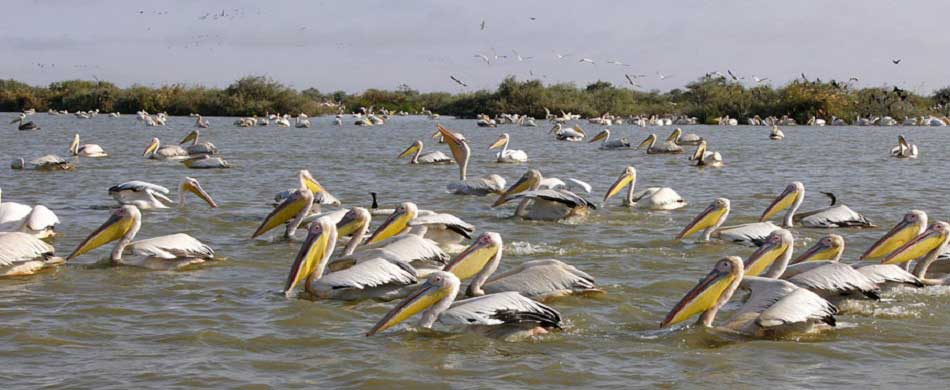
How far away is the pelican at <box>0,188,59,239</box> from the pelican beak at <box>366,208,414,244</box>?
256 centimetres

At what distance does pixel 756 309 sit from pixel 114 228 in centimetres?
413

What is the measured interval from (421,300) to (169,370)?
3.82 feet

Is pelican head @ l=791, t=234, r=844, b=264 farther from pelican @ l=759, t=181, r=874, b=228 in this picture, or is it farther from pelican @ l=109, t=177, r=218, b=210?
pelican @ l=109, t=177, r=218, b=210

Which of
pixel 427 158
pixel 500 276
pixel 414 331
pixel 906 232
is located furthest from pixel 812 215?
pixel 427 158

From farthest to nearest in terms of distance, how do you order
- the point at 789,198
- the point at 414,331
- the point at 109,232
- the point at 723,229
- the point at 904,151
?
1. the point at 904,151
2. the point at 789,198
3. the point at 723,229
4. the point at 109,232
5. the point at 414,331

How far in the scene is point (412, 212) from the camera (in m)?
7.12

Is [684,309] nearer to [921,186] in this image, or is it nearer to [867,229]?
[867,229]

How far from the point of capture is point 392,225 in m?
7.14

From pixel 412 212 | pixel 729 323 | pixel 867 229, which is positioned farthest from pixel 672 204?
pixel 729 323

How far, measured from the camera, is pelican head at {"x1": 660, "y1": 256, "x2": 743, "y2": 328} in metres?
5.04

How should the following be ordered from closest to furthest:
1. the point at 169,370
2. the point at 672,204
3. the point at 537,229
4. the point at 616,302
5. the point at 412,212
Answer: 1. the point at 169,370
2. the point at 616,302
3. the point at 412,212
4. the point at 537,229
5. the point at 672,204

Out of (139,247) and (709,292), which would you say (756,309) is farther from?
(139,247)

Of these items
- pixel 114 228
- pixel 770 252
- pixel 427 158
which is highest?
pixel 770 252

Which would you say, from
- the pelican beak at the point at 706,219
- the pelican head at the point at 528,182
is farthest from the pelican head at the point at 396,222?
the pelican head at the point at 528,182
